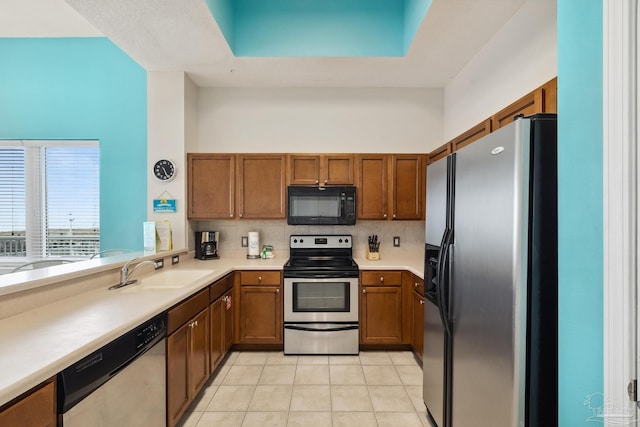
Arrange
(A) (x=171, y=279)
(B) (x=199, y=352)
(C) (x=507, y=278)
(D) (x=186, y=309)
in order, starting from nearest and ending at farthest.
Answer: (C) (x=507, y=278)
(D) (x=186, y=309)
(B) (x=199, y=352)
(A) (x=171, y=279)

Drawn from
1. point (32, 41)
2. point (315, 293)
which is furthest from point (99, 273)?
point (32, 41)

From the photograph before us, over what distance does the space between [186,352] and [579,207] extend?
216 centimetres

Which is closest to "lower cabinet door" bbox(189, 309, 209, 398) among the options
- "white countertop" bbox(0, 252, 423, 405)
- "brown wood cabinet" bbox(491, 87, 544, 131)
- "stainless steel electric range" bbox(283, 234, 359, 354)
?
"white countertop" bbox(0, 252, 423, 405)

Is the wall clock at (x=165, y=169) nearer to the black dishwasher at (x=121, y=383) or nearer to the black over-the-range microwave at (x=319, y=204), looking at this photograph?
the black over-the-range microwave at (x=319, y=204)

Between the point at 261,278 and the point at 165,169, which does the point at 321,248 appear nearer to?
the point at 261,278

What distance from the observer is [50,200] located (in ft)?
11.2

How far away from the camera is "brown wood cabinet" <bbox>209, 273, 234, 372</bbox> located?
2.36 metres

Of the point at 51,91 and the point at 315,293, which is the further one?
the point at 51,91

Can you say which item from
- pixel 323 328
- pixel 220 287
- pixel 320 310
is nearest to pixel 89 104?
pixel 220 287

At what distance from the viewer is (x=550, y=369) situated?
3.65 ft

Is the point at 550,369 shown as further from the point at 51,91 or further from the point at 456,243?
the point at 51,91

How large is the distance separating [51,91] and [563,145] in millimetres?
4682
